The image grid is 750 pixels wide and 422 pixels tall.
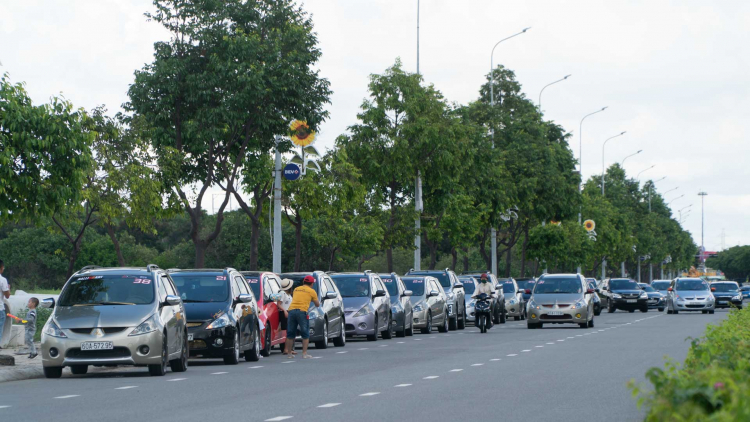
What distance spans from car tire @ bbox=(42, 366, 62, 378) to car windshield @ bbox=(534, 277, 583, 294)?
70.7ft

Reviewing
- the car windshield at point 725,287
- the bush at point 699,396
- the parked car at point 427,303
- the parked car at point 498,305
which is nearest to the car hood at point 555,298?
the parked car at point 427,303

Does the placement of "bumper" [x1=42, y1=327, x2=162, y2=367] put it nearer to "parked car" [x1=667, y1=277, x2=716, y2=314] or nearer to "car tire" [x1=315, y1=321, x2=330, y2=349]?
"car tire" [x1=315, y1=321, x2=330, y2=349]

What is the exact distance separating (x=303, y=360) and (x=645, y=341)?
9.14 m

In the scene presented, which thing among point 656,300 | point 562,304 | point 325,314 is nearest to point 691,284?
point 656,300

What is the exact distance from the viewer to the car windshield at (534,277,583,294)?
36875 millimetres

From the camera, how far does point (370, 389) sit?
14750mm

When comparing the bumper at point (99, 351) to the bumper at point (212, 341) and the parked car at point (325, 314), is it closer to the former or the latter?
the bumper at point (212, 341)

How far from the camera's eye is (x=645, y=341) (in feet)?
88.4

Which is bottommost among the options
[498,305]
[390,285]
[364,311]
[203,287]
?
[498,305]

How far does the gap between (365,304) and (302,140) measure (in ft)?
17.4

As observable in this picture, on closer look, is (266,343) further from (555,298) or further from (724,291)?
(724,291)

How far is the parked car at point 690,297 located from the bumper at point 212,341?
114 feet

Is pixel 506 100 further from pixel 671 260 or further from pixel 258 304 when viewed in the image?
pixel 671 260

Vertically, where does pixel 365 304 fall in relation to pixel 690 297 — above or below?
above
